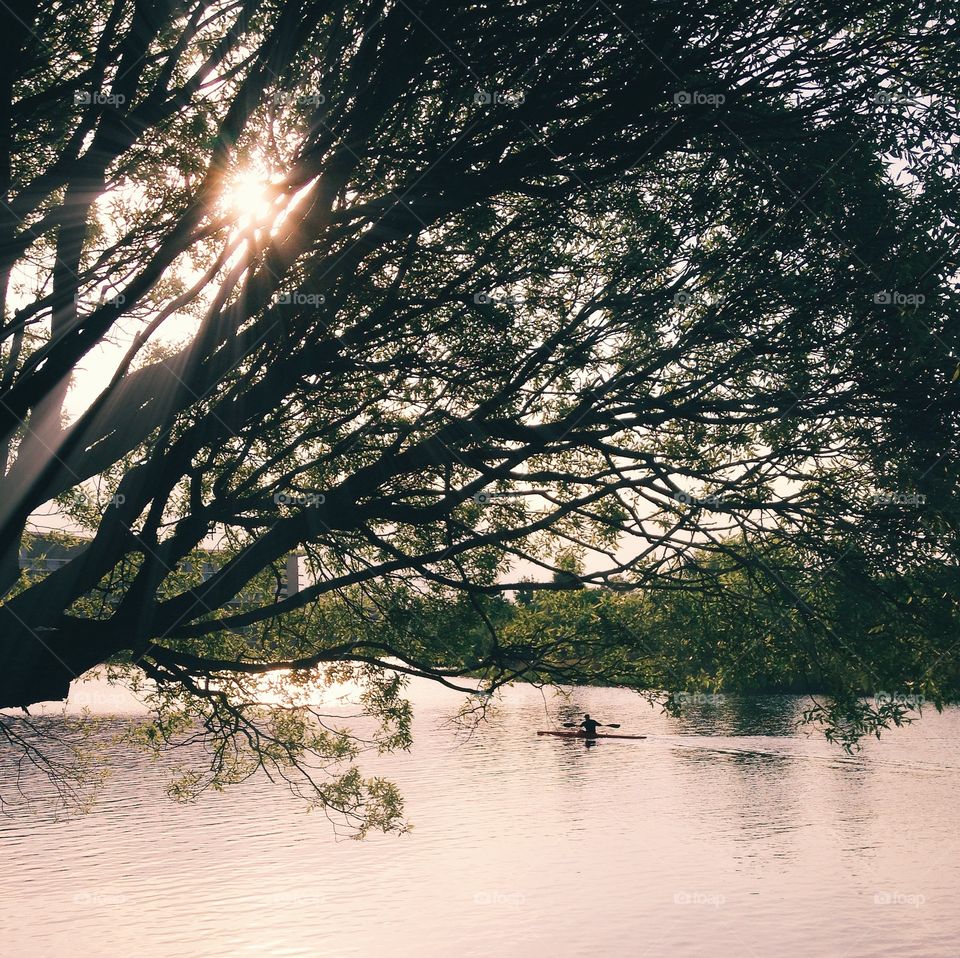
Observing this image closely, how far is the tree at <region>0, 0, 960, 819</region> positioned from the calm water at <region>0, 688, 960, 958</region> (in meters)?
20.2

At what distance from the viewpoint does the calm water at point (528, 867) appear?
28875mm

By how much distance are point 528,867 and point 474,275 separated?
29.7 meters

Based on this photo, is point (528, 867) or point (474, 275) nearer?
point (474, 275)

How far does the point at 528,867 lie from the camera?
118ft

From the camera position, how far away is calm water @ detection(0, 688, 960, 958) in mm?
28875

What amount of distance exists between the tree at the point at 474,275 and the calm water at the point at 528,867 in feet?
66.1

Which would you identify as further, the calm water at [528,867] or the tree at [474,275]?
the calm water at [528,867]

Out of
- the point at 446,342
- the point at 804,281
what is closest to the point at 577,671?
the point at 446,342

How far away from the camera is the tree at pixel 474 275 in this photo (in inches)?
358

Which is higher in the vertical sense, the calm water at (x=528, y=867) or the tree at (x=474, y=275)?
the tree at (x=474, y=275)

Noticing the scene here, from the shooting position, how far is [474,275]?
11516 millimetres

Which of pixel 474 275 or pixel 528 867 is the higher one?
pixel 474 275

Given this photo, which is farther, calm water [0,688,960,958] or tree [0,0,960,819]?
calm water [0,688,960,958]

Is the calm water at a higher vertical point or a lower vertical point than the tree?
lower
